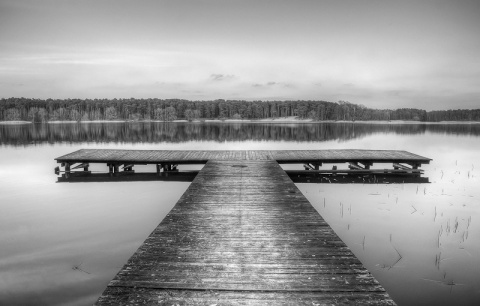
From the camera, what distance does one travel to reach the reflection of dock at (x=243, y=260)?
3.46 meters

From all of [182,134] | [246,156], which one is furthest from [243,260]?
[182,134]

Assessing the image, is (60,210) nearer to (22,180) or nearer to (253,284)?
(22,180)

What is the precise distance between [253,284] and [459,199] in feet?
37.0

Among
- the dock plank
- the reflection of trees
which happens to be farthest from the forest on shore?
the dock plank

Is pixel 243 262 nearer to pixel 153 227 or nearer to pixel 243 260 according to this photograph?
pixel 243 260

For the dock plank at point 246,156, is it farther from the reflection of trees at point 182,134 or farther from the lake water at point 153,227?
the reflection of trees at point 182,134

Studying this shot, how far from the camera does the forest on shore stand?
123 meters

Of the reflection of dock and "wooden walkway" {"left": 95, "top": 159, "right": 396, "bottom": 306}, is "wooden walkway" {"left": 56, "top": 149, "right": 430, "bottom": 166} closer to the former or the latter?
the reflection of dock

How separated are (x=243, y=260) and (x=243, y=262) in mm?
67

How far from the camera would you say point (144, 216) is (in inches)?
386

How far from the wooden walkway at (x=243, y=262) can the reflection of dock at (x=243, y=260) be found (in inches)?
0.4

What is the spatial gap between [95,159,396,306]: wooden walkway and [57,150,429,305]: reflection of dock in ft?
0.04

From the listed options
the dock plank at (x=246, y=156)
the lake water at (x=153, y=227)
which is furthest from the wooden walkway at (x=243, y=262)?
the dock plank at (x=246, y=156)

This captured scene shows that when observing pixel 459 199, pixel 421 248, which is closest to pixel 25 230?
pixel 421 248
